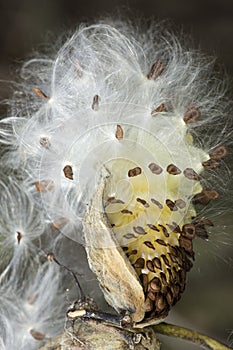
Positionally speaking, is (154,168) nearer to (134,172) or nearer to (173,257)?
(134,172)

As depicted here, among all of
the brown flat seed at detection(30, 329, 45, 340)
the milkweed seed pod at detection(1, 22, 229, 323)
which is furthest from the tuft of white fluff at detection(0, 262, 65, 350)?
the milkweed seed pod at detection(1, 22, 229, 323)

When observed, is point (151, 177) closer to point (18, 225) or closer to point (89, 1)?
point (18, 225)

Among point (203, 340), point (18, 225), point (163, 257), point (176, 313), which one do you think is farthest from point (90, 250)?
point (176, 313)

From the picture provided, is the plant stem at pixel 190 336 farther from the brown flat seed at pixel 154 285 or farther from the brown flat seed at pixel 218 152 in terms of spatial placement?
the brown flat seed at pixel 218 152

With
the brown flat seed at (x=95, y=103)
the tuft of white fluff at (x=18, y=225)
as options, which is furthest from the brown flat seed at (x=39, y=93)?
the tuft of white fluff at (x=18, y=225)

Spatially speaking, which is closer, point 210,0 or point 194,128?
point 194,128

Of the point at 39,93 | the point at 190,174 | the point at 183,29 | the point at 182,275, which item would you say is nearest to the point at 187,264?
the point at 182,275
